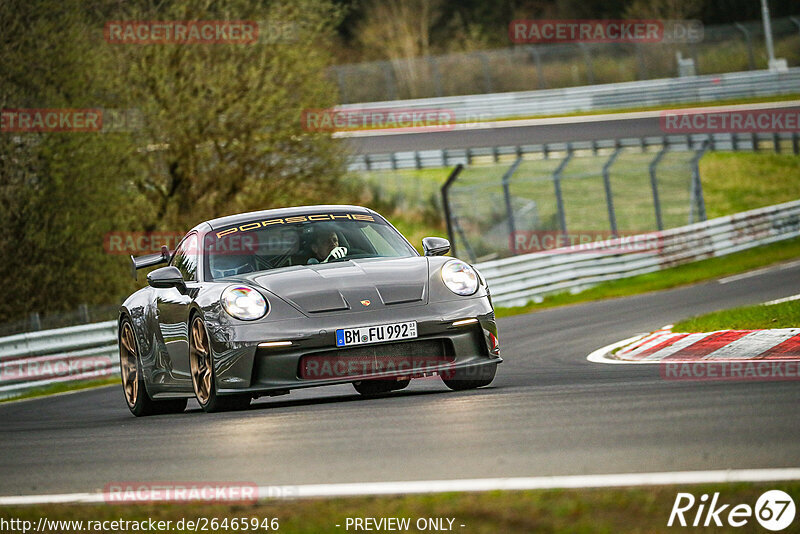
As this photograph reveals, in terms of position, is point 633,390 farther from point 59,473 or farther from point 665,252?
point 665,252

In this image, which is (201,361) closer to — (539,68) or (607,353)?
(607,353)

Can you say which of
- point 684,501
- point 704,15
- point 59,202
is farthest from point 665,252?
point 704,15

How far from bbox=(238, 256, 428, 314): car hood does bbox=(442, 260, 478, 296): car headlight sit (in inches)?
5.7

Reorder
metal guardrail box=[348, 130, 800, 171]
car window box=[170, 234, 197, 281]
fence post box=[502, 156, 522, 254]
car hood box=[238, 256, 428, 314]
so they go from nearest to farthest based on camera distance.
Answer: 1. car hood box=[238, 256, 428, 314]
2. car window box=[170, 234, 197, 281]
3. fence post box=[502, 156, 522, 254]
4. metal guardrail box=[348, 130, 800, 171]

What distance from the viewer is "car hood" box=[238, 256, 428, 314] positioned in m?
8.61

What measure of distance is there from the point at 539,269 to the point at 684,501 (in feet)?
63.1

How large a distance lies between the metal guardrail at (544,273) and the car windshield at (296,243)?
300 inches

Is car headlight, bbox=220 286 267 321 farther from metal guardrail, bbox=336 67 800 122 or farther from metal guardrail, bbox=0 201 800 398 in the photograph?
metal guardrail, bbox=336 67 800 122

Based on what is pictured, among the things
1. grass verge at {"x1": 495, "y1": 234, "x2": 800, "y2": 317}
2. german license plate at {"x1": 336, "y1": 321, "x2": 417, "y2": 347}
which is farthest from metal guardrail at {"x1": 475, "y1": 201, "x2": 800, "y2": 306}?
german license plate at {"x1": 336, "y1": 321, "x2": 417, "y2": 347}

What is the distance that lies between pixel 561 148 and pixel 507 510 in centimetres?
3526

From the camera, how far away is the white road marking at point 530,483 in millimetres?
4875

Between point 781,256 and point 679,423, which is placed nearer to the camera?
point 679,423

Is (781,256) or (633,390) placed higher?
(633,390)

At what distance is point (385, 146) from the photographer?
4681 cm
